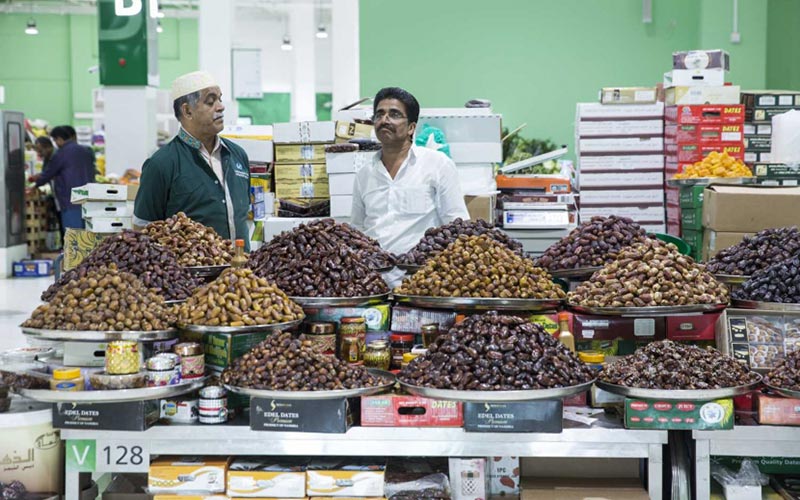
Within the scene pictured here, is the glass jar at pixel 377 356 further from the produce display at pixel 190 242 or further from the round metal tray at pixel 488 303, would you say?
the produce display at pixel 190 242

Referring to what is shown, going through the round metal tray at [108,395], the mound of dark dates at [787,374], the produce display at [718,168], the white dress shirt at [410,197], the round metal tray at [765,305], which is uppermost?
the produce display at [718,168]

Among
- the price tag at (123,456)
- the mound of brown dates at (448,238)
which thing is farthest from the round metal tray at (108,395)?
the mound of brown dates at (448,238)

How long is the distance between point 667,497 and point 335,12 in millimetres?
9300

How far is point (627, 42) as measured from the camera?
11.8m

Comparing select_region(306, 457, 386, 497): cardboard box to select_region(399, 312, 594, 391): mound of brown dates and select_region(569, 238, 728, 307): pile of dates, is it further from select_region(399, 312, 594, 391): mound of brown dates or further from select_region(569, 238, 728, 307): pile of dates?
select_region(569, 238, 728, 307): pile of dates

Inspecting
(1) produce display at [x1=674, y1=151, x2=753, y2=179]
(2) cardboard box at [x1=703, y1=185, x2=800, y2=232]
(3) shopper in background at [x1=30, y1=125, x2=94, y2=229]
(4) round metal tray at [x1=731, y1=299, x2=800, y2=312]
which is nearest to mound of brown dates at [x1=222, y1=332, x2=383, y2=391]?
(4) round metal tray at [x1=731, y1=299, x2=800, y2=312]

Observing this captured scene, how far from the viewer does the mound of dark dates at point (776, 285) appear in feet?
10.9

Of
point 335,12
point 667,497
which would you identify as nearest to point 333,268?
point 667,497

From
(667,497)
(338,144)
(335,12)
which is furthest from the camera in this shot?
(335,12)

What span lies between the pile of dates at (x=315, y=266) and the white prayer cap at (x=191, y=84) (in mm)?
1346

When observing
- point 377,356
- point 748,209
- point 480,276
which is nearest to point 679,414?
point 480,276

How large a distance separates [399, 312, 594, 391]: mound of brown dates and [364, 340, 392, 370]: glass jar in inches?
8.0

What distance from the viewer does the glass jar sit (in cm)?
310

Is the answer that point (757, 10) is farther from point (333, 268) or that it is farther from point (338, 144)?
point (333, 268)
